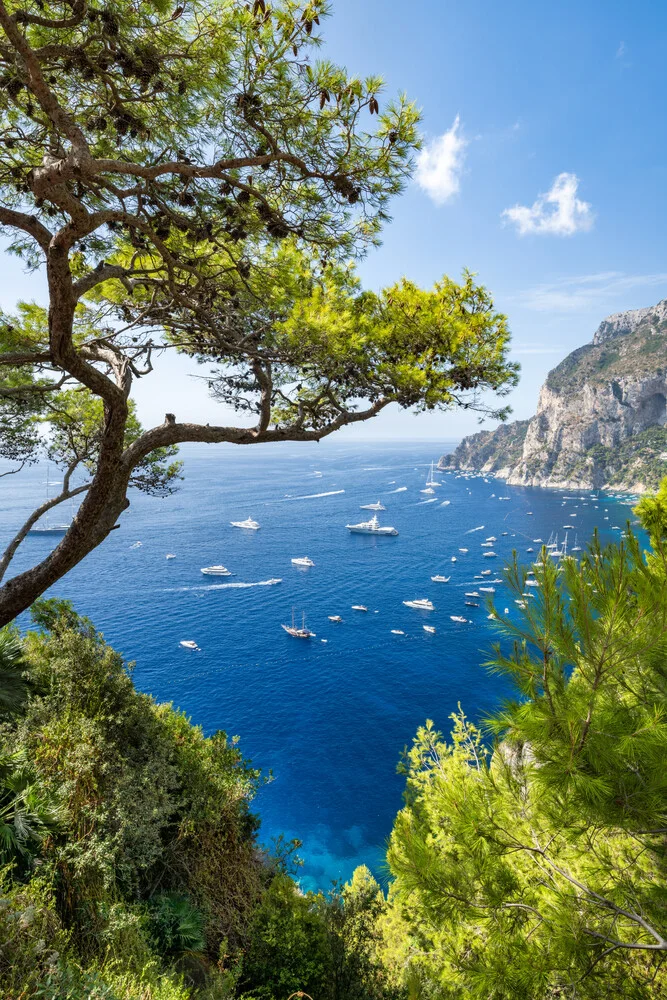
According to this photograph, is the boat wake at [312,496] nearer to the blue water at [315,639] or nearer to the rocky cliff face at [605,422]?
the blue water at [315,639]

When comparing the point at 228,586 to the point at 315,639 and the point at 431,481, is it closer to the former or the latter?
the point at 315,639

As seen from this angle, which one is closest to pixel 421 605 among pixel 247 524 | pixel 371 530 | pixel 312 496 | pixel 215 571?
pixel 215 571

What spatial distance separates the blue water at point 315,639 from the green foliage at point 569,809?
111 inches

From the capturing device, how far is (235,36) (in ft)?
10.0

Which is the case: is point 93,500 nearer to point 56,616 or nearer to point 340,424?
point 340,424

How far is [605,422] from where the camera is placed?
90250 millimetres

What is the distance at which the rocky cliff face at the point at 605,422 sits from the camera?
277 feet

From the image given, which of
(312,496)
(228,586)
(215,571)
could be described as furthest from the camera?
(312,496)

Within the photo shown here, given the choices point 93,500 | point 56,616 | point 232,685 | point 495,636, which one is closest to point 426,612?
point 495,636

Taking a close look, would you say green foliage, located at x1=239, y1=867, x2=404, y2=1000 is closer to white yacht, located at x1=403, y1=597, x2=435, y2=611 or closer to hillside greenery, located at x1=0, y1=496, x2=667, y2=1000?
hillside greenery, located at x1=0, y1=496, x2=667, y2=1000

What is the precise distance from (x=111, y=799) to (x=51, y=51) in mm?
6807

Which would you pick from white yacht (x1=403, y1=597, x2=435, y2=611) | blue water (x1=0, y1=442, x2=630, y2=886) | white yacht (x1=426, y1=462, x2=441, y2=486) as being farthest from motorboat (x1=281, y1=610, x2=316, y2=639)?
white yacht (x1=426, y1=462, x2=441, y2=486)

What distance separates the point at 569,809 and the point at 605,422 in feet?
346

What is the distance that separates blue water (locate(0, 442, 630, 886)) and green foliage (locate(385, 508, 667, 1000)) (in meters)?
2.82
